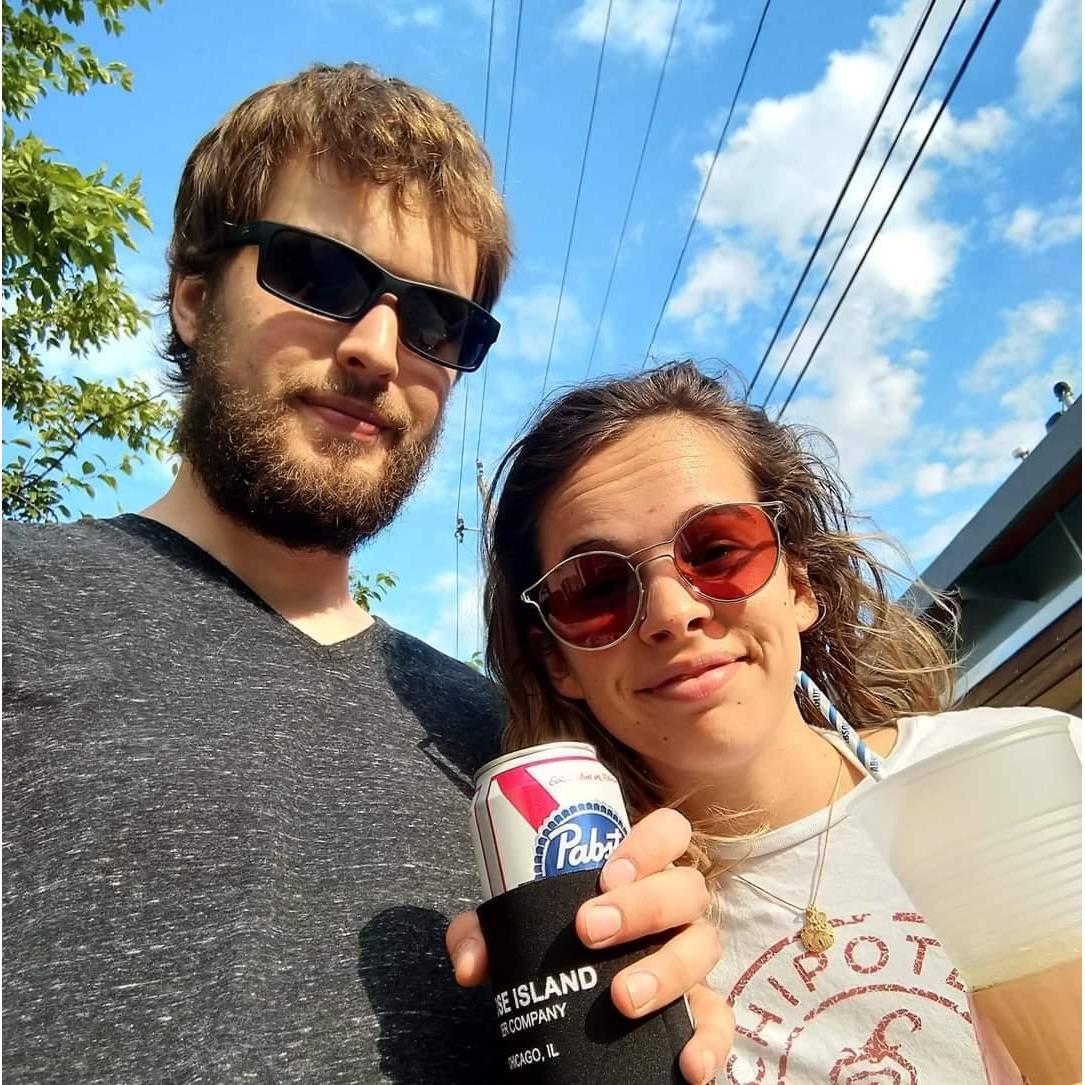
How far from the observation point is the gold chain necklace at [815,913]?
1.51 metres

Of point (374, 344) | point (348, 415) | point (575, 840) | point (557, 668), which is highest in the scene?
point (374, 344)

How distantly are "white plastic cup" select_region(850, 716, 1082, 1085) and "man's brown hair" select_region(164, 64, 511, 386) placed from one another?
164cm

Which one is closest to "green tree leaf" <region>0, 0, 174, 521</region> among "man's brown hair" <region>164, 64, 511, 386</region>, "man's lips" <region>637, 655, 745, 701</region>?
"man's brown hair" <region>164, 64, 511, 386</region>

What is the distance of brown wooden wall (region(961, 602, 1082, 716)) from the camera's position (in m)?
3.69

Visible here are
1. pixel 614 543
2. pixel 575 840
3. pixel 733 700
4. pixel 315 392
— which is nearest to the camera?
pixel 575 840

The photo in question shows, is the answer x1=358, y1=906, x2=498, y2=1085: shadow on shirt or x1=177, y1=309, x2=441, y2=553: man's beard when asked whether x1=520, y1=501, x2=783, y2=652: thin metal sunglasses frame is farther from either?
x1=358, y1=906, x2=498, y2=1085: shadow on shirt

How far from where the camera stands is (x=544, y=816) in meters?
1.04

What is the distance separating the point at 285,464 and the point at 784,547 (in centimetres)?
107

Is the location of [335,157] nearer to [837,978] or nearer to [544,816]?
[544,816]

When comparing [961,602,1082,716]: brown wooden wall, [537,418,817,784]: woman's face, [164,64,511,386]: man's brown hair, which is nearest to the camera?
[537,418,817,784]: woman's face

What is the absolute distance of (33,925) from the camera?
107 centimetres

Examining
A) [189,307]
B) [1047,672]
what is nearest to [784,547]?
[189,307]

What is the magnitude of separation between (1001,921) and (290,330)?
63.1 inches

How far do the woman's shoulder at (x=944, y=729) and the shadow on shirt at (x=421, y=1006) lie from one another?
0.94 meters
